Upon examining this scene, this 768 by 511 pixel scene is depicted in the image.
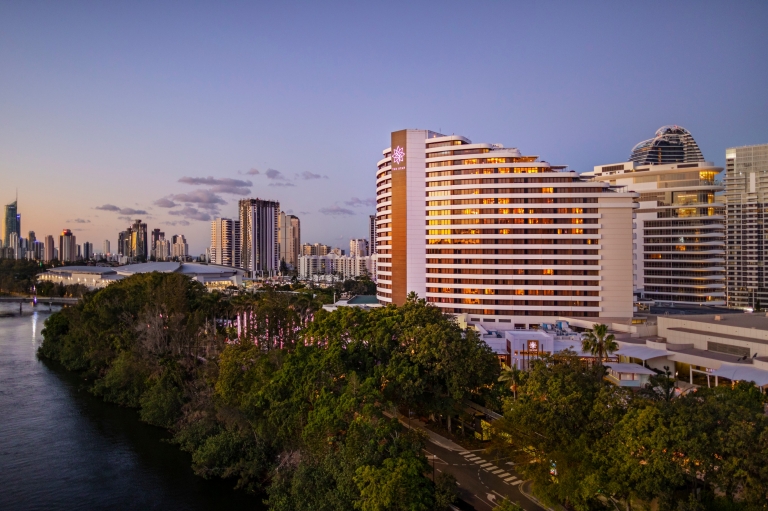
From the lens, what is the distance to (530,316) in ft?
161

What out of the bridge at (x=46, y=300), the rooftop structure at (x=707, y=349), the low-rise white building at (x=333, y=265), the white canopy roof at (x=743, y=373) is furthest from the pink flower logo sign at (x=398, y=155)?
the low-rise white building at (x=333, y=265)

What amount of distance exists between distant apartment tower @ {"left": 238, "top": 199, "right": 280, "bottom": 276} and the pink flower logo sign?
350 feet

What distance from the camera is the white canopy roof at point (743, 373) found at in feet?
86.5

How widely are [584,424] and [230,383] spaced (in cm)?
1753

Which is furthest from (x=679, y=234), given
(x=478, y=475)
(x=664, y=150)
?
(x=478, y=475)

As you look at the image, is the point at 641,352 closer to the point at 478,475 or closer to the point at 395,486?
the point at 478,475

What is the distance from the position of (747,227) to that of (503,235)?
207 feet

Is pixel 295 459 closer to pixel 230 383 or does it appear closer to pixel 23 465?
pixel 230 383

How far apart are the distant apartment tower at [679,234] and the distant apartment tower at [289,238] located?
422ft

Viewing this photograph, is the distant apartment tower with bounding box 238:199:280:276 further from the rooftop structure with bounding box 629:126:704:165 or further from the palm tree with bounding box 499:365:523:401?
the palm tree with bounding box 499:365:523:401

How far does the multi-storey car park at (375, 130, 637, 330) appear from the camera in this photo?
48.0 m

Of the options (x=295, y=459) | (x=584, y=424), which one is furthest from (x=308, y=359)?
(x=584, y=424)

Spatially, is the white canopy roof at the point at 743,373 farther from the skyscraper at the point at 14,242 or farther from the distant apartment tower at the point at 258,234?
the skyscraper at the point at 14,242

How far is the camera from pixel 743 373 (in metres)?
27.7
